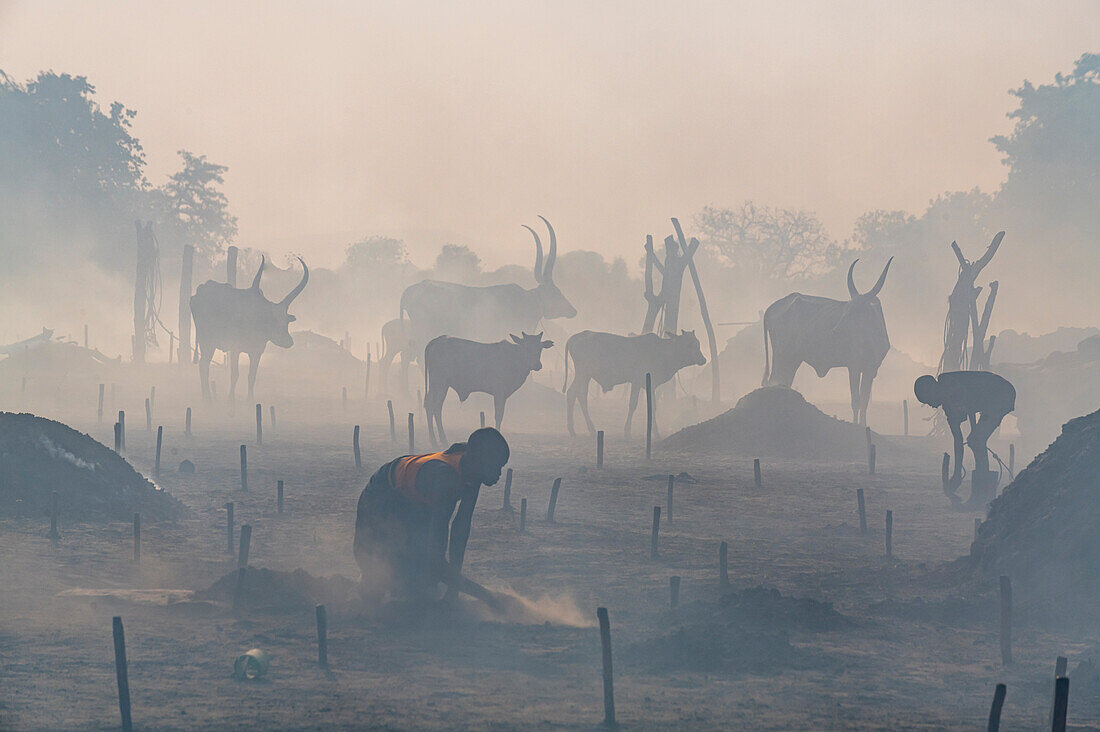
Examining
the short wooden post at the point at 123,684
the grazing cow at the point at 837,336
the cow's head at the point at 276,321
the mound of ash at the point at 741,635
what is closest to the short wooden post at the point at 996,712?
the mound of ash at the point at 741,635

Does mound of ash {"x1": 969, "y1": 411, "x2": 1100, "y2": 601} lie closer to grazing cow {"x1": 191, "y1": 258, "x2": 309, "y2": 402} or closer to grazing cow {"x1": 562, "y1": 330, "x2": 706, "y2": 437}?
grazing cow {"x1": 562, "y1": 330, "x2": 706, "y2": 437}

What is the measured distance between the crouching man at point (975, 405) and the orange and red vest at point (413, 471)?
334 inches

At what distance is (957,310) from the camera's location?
80.1ft

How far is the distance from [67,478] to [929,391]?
11.3 metres

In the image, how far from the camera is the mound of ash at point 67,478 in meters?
12.9

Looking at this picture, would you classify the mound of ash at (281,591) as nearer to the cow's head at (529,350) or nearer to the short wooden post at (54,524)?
the short wooden post at (54,524)

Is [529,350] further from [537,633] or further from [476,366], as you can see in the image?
[537,633]

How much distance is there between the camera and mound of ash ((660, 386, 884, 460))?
70.0 ft

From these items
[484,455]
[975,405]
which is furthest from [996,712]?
[975,405]

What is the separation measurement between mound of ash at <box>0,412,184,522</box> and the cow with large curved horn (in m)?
16.8

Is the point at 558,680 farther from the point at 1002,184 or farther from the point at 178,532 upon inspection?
the point at 1002,184

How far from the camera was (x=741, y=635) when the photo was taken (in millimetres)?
8672

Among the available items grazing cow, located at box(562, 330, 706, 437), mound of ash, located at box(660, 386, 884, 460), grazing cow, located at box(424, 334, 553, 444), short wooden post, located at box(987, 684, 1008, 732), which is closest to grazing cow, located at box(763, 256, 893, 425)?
grazing cow, located at box(562, 330, 706, 437)

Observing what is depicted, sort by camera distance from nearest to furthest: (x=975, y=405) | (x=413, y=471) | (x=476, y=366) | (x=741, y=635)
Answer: (x=741, y=635)
(x=413, y=471)
(x=975, y=405)
(x=476, y=366)
